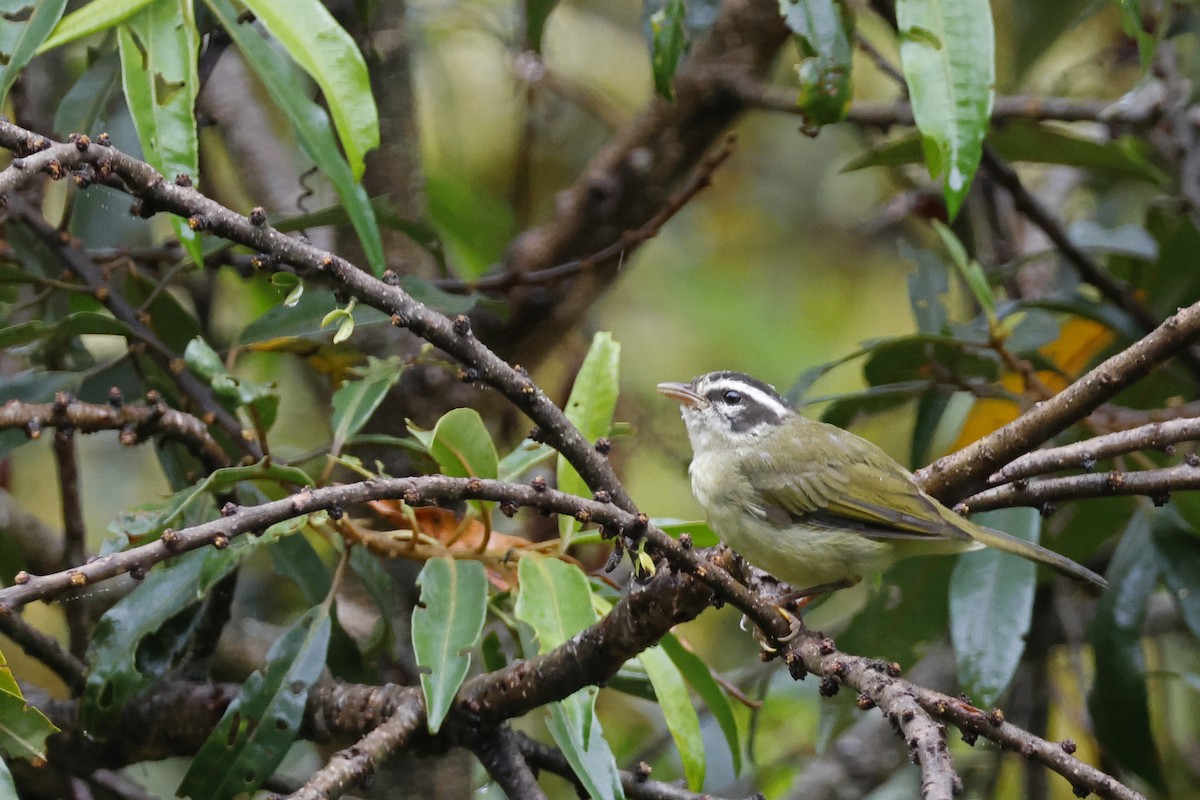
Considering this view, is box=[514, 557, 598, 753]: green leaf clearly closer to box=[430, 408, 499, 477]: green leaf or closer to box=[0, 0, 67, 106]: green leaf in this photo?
box=[430, 408, 499, 477]: green leaf

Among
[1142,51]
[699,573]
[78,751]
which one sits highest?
[1142,51]

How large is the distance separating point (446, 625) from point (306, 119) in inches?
36.8

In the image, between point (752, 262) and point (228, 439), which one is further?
point (752, 262)

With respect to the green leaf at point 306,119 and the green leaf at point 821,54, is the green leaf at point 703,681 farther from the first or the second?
the green leaf at point 821,54

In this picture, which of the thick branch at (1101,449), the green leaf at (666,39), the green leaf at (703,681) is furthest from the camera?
the green leaf at (703,681)

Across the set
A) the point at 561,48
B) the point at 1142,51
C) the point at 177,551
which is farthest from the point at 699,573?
the point at 561,48

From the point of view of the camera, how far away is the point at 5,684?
5.62ft

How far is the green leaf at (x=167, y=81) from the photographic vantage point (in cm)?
202

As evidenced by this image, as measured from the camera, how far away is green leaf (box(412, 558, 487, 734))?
6.33ft

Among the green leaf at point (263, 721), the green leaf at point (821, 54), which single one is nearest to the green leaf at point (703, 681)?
the green leaf at point (263, 721)

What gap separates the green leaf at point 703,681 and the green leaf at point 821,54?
1.11 metres

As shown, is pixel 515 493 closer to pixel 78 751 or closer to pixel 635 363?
pixel 78 751

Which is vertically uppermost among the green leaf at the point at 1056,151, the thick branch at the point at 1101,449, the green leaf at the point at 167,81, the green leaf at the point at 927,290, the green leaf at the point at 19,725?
the green leaf at the point at 1056,151

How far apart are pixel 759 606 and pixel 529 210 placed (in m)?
3.47
